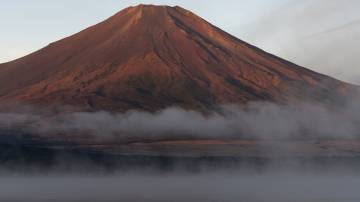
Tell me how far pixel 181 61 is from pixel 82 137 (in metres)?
31.8

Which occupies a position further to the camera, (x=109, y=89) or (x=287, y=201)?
(x=109, y=89)

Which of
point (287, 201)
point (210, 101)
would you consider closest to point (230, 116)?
point (210, 101)

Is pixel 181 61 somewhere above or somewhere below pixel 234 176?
above

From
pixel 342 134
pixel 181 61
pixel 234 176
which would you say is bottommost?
pixel 234 176

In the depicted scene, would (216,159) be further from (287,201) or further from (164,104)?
(287,201)

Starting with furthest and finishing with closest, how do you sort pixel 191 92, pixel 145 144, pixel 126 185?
pixel 191 92 < pixel 145 144 < pixel 126 185

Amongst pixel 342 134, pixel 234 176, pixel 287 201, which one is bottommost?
pixel 287 201

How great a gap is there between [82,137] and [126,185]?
43248 millimetres

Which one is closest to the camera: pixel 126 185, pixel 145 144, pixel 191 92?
pixel 126 185

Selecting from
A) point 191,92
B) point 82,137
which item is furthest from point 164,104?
point 82,137

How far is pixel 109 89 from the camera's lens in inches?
7288

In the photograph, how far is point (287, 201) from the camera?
9500 cm

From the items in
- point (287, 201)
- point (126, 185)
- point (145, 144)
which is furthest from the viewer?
point (145, 144)

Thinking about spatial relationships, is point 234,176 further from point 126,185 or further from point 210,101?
point 126,185
